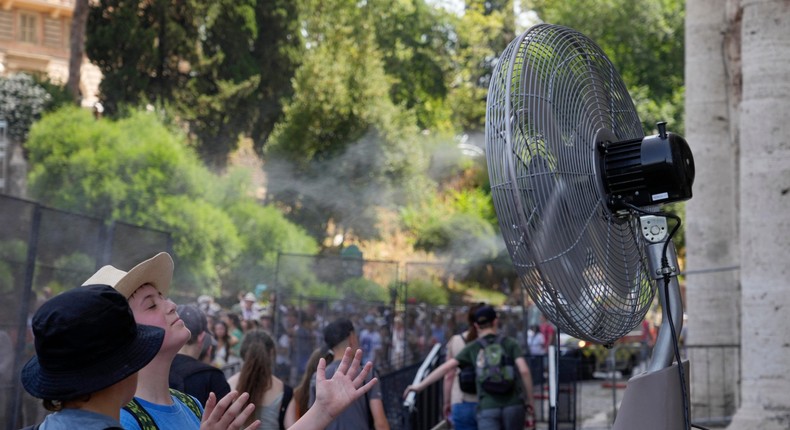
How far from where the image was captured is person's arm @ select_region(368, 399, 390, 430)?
604cm

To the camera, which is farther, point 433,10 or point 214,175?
point 433,10

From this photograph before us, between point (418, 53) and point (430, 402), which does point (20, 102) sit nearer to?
point (418, 53)

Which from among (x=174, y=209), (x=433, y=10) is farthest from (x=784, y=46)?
(x=433, y=10)

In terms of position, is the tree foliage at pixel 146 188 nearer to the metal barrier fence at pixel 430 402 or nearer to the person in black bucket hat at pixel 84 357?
the metal barrier fence at pixel 430 402

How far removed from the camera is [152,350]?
248 cm

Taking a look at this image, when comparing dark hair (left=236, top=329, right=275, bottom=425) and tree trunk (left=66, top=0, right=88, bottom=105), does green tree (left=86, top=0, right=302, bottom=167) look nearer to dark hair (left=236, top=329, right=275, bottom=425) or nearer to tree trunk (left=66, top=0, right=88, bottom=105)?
tree trunk (left=66, top=0, right=88, bottom=105)

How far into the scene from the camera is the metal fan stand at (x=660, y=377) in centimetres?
326

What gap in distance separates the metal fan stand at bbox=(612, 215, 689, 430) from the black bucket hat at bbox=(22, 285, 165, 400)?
1511mm

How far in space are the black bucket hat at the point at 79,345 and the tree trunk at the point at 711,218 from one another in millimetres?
12546

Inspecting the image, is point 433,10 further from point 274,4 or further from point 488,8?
point 274,4

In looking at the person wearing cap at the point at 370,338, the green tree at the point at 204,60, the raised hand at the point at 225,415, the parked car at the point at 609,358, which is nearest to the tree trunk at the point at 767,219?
the raised hand at the point at 225,415

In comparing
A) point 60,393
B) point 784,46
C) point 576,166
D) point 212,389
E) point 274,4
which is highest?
point 274,4

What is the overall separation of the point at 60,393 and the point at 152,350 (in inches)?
8.7

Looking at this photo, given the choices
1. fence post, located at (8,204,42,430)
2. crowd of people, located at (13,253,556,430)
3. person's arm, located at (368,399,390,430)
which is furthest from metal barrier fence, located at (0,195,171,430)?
person's arm, located at (368,399,390,430)
